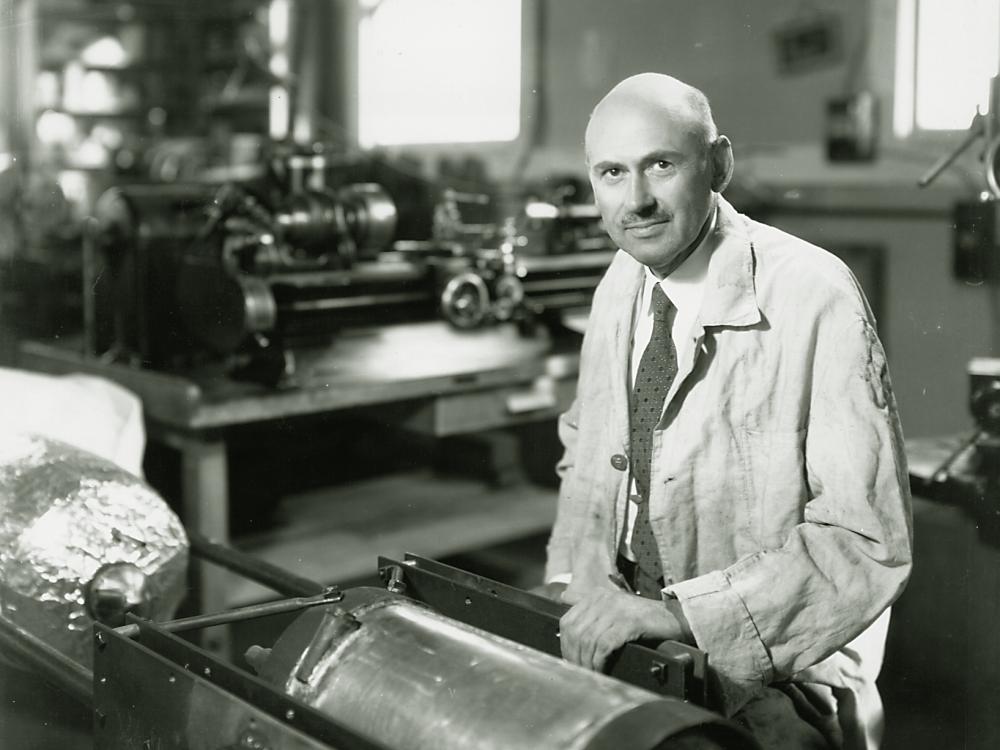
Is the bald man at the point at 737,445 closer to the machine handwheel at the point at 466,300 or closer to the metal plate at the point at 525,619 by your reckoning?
the metal plate at the point at 525,619

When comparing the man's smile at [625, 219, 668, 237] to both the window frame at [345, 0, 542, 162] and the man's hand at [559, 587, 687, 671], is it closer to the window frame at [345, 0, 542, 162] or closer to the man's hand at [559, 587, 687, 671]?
the man's hand at [559, 587, 687, 671]

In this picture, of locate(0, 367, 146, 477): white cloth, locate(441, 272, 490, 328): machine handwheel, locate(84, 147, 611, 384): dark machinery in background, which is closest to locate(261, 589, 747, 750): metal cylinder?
locate(0, 367, 146, 477): white cloth

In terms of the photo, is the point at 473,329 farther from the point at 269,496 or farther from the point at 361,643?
the point at 361,643

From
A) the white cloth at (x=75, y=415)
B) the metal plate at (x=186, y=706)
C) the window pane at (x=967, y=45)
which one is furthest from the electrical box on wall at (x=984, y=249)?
the white cloth at (x=75, y=415)

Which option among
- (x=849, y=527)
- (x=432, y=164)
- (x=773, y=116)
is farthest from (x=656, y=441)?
(x=432, y=164)

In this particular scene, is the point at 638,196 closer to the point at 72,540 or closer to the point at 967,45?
the point at 967,45

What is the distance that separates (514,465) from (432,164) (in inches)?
135

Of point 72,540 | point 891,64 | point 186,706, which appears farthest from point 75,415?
point 891,64

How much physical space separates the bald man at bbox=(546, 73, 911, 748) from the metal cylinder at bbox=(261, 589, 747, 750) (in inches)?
5.3

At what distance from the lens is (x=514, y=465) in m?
3.45

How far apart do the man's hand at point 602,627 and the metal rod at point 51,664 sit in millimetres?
569

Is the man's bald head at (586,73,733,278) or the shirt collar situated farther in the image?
the shirt collar

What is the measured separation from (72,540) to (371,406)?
4.04 ft

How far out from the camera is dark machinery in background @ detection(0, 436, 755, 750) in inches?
39.0
